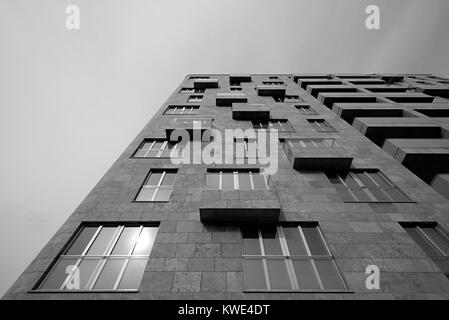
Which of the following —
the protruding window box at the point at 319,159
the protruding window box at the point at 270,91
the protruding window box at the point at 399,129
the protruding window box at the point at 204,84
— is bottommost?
the protruding window box at the point at 319,159

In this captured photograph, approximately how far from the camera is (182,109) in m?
22.7

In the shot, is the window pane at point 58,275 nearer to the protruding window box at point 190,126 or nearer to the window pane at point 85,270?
the window pane at point 85,270

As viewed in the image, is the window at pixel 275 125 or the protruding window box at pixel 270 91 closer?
the window at pixel 275 125

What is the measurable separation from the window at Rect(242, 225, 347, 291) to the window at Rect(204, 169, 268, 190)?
2.88m

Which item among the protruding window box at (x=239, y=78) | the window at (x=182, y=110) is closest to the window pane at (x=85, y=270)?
the window at (x=182, y=110)

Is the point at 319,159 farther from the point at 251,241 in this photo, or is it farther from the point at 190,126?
the point at 190,126

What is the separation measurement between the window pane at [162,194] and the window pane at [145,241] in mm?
2042

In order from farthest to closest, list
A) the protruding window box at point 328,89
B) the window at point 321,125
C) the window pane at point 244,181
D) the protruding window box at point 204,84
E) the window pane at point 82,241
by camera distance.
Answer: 1. the protruding window box at point 204,84
2. the protruding window box at point 328,89
3. the window at point 321,125
4. the window pane at point 244,181
5. the window pane at point 82,241

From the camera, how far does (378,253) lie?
357 inches

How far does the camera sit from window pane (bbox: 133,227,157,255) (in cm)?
935

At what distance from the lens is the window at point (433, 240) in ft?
30.8

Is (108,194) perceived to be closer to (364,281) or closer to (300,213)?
(300,213)

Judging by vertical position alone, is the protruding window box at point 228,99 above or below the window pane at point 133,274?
above

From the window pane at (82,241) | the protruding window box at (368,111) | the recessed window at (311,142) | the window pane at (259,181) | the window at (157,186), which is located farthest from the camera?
the protruding window box at (368,111)
